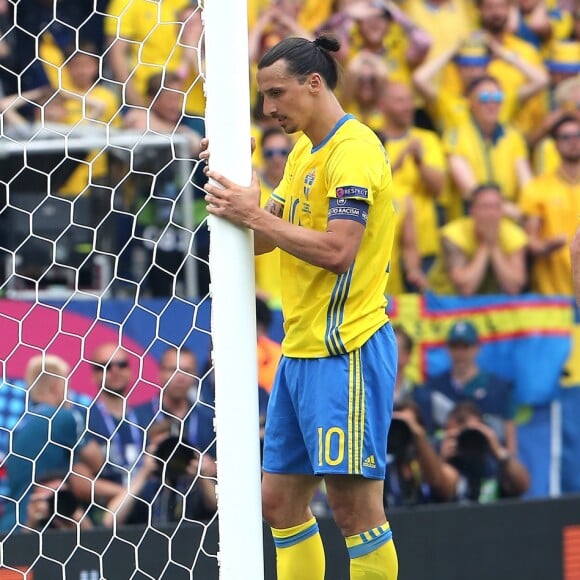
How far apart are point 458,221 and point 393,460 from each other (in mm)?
1495

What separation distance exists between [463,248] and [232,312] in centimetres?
330

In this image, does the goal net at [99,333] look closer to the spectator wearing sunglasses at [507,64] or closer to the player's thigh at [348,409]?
the player's thigh at [348,409]

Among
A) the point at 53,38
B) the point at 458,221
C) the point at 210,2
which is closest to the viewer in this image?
the point at 210,2

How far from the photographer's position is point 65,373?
5180 millimetres

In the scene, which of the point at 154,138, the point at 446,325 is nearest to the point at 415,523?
the point at 446,325

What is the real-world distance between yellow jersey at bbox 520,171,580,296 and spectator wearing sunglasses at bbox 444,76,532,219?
0.09 m

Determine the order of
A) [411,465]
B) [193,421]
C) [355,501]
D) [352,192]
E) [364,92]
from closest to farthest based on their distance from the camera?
[352,192]
[355,501]
[193,421]
[411,465]
[364,92]

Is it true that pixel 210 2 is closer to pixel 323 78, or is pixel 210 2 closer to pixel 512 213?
pixel 323 78

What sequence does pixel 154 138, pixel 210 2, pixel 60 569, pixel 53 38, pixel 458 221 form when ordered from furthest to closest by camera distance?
pixel 458 221, pixel 53 38, pixel 154 138, pixel 60 569, pixel 210 2

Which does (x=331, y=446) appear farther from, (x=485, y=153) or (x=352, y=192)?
(x=485, y=153)

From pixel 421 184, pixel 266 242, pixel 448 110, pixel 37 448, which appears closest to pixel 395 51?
pixel 448 110

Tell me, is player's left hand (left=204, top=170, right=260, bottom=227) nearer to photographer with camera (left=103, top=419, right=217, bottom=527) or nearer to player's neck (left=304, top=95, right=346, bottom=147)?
player's neck (left=304, top=95, right=346, bottom=147)

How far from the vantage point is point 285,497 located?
145 inches

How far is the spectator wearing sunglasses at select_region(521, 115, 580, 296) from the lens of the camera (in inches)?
263
